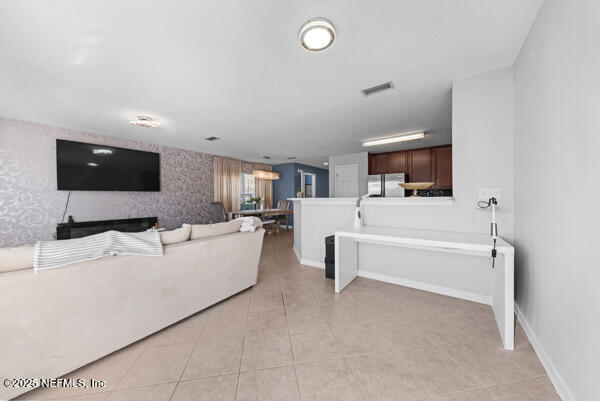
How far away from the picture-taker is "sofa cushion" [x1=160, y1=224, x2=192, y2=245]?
1.78 m

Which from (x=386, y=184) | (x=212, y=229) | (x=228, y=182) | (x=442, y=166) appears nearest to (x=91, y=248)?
(x=212, y=229)

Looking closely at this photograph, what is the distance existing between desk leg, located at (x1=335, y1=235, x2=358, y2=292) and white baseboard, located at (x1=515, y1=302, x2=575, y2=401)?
153cm

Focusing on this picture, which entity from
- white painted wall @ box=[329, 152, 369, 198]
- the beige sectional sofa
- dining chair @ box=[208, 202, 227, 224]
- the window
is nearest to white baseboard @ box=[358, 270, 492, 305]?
the beige sectional sofa

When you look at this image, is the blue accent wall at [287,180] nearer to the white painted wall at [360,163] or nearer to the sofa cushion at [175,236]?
the white painted wall at [360,163]

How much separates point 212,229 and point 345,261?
5.25 feet

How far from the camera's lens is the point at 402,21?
4.66 feet

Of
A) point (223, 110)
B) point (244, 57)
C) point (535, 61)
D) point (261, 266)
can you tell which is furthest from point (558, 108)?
point (261, 266)

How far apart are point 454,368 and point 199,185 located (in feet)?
19.4

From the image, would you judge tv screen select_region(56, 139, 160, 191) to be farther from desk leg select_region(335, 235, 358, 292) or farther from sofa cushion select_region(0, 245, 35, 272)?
desk leg select_region(335, 235, 358, 292)

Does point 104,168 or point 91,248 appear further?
point 104,168

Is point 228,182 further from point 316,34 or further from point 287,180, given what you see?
point 316,34

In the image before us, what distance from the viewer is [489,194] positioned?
200 centimetres

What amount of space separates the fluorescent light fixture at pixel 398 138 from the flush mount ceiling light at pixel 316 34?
10.3 feet

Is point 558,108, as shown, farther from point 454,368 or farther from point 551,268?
point 454,368
